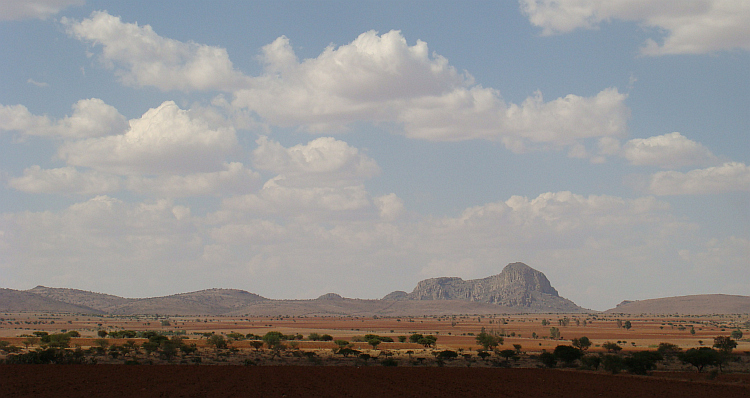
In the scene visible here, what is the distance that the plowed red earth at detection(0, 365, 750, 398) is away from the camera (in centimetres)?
5078

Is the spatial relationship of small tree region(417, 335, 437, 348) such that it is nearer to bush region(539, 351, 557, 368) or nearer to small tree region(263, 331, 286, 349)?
small tree region(263, 331, 286, 349)

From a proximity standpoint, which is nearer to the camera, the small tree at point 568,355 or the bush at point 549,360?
the bush at point 549,360

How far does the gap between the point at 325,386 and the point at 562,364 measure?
34078mm

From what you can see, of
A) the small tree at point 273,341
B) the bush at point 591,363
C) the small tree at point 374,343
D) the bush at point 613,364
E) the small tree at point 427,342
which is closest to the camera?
the bush at point 613,364

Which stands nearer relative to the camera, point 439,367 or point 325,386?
point 325,386

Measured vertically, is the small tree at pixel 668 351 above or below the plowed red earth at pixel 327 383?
above

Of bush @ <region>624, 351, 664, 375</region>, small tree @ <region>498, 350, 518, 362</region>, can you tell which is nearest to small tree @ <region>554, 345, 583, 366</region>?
small tree @ <region>498, 350, 518, 362</region>

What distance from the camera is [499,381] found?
2327 inches

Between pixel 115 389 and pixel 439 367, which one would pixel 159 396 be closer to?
pixel 115 389

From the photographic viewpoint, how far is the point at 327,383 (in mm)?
55562

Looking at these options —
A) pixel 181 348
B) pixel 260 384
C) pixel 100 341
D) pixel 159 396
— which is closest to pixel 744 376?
pixel 260 384

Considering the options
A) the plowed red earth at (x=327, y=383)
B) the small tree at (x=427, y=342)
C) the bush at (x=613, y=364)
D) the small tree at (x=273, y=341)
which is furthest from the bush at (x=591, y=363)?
the small tree at (x=273, y=341)

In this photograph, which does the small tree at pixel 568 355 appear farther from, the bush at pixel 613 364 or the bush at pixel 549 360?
the bush at pixel 613 364

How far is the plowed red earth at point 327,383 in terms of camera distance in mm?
50781
